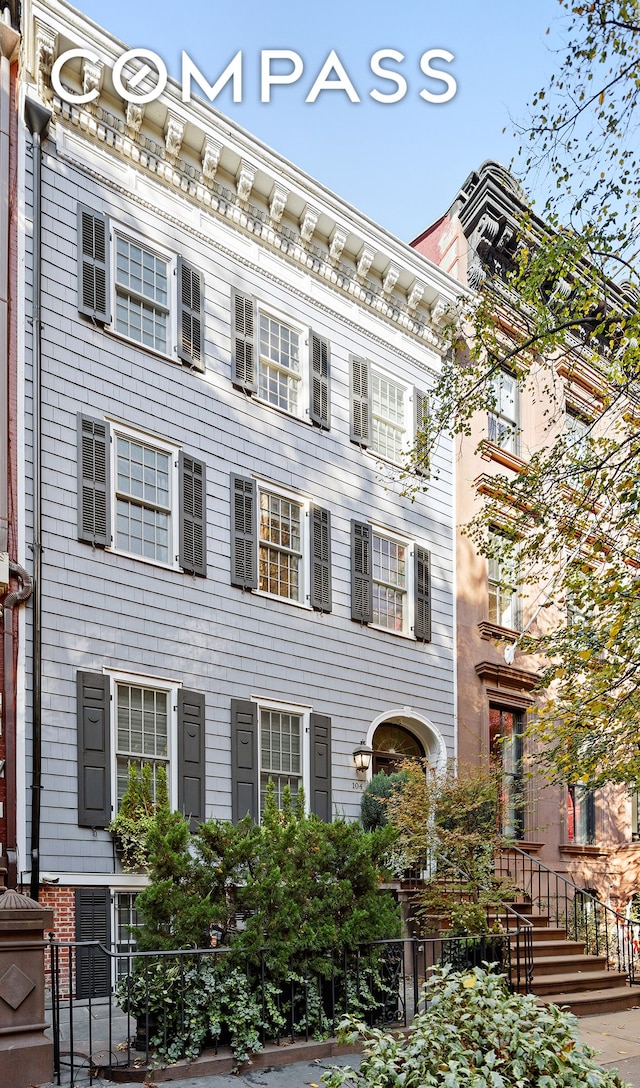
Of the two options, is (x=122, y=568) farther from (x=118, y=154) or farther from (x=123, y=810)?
(x=118, y=154)

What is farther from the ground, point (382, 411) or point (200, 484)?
point (382, 411)

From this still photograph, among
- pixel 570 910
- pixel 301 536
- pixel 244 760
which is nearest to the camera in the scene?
pixel 244 760

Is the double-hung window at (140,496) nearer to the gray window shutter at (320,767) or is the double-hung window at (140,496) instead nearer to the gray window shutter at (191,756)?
the gray window shutter at (191,756)

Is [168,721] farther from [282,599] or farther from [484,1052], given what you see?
[484,1052]

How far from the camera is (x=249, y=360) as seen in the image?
15211 millimetres

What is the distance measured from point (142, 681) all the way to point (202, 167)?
736cm

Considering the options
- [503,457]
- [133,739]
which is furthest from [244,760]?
[503,457]

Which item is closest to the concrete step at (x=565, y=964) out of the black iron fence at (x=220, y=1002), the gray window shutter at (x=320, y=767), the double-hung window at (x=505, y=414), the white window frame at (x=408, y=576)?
the gray window shutter at (x=320, y=767)

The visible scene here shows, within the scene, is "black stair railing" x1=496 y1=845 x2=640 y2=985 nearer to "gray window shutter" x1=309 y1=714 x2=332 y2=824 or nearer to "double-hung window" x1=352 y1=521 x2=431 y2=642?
"gray window shutter" x1=309 y1=714 x2=332 y2=824

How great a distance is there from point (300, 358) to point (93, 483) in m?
5.08

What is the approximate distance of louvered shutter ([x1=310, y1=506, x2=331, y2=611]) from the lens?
1572 centimetres

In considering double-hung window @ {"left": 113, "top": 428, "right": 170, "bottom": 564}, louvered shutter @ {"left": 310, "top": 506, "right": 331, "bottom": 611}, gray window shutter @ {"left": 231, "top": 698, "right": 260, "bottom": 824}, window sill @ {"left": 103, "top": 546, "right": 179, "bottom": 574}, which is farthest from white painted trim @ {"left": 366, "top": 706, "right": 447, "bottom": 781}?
double-hung window @ {"left": 113, "top": 428, "right": 170, "bottom": 564}

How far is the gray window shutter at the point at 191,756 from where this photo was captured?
12.9m

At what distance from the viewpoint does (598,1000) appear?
510 inches
